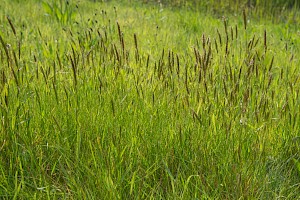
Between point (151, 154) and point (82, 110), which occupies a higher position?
point (82, 110)

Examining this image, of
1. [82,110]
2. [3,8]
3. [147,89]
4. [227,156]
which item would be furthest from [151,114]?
[3,8]

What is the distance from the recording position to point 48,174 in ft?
5.43

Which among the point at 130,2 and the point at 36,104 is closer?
the point at 36,104

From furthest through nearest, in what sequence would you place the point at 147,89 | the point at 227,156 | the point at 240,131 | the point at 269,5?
1. the point at 269,5
2. the point at 147,89
3. the point at 240,131
4. the point at 227,156

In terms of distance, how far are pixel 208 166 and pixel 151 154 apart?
10.0 inches

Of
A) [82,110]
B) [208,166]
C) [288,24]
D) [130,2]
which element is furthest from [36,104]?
[130,2]

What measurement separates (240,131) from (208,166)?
0.81ft

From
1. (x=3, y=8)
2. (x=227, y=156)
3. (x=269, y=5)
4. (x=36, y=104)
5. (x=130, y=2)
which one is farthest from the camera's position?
(x=130, y=2)

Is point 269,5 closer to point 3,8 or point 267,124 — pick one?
point 3,8

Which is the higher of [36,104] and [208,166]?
[36,104]

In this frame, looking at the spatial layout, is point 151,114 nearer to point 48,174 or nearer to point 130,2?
point 48,174

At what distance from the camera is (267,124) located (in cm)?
183

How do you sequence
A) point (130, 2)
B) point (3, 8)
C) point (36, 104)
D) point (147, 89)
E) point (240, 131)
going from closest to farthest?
point (240, 131) → point (36, 104) → point (147, 89) → point (3, 8) → point (130, 2)

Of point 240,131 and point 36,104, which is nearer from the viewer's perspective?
point 240,131
